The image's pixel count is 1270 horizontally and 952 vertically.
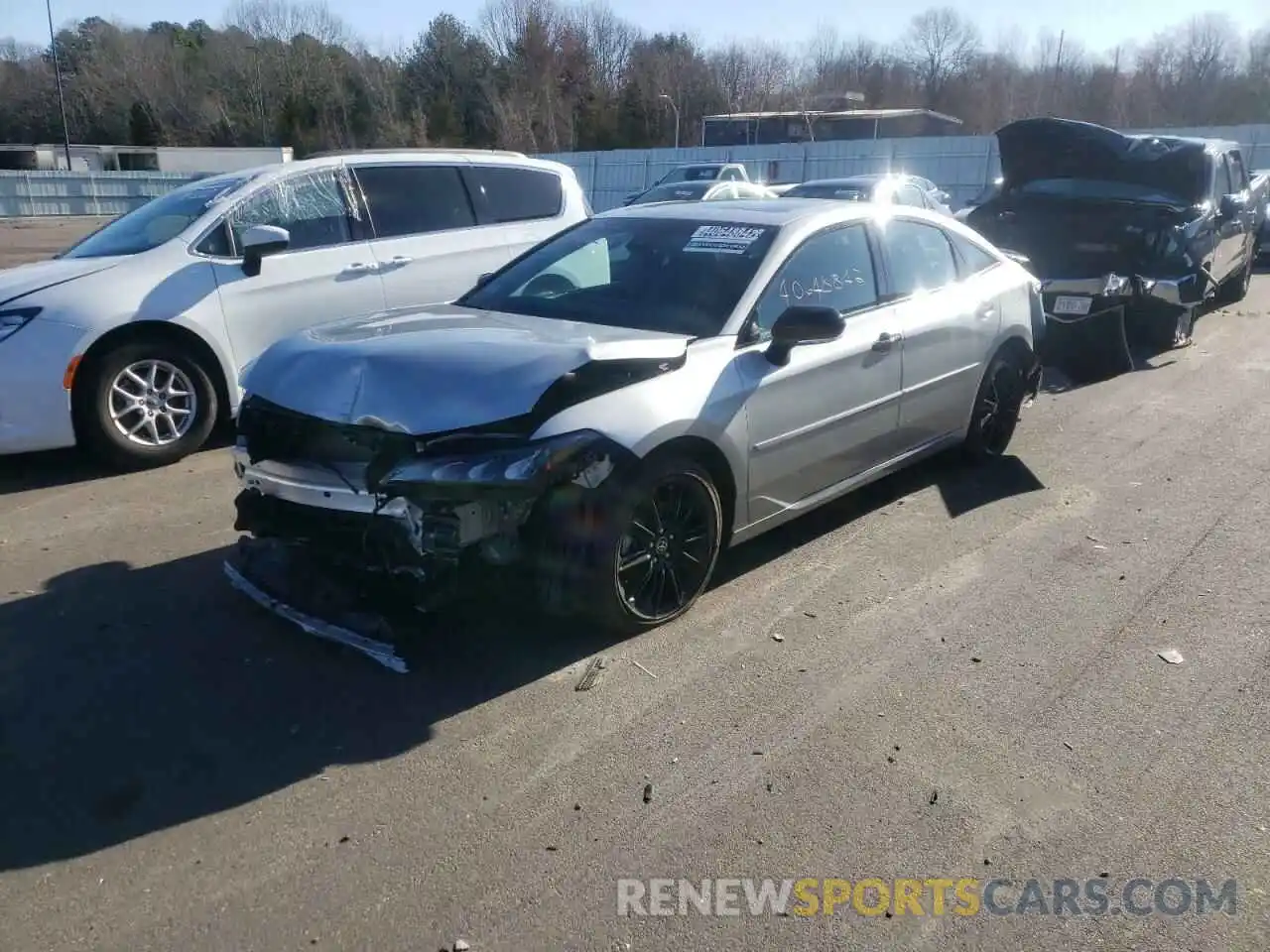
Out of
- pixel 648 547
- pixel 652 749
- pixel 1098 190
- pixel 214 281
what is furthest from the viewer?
pixel 1098 190

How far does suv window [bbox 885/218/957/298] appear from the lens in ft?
17.8

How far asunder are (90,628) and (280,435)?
3.63ft

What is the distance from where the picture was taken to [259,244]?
6.37 meters

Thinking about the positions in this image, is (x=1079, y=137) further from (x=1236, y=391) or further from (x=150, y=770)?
(x=150, y=770)

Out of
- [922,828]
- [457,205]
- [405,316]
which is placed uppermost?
[457,205]

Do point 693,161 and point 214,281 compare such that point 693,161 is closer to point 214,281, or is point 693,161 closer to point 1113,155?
point 1113,155

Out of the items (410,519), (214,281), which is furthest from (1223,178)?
(410,519)

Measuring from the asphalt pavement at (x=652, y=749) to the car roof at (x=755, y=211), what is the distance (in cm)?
159

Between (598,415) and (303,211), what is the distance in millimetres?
4106

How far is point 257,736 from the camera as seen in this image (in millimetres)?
3406

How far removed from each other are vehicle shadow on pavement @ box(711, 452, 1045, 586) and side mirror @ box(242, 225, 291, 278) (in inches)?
138

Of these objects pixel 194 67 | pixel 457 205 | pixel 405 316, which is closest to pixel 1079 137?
pixel 457 205

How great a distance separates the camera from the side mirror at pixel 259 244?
633 cm

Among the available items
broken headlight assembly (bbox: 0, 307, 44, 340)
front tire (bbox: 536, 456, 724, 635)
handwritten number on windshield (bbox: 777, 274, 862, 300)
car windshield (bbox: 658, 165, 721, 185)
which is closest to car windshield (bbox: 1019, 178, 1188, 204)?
handwritten number on windshield (bbox: 777, 274, 862, 300)
